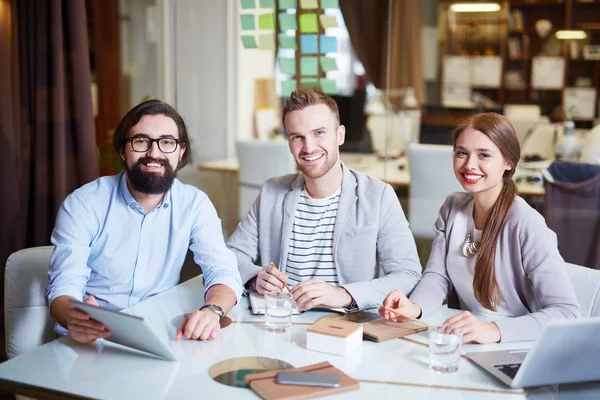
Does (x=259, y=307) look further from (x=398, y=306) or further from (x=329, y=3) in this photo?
(x=329, y=3)

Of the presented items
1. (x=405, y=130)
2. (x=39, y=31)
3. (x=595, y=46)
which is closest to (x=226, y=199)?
(x=405, y=130)

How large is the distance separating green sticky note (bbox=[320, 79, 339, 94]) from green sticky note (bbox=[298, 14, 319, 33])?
280 mm

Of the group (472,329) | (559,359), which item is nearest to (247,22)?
(472,329)

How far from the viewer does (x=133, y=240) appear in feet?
6.96

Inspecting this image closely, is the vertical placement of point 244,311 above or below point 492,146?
below

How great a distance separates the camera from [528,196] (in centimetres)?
388

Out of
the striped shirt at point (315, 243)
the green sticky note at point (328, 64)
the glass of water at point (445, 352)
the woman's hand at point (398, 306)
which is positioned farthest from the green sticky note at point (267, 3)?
the glass of water at point (445, 352)

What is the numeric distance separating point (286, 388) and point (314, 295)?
0.50m

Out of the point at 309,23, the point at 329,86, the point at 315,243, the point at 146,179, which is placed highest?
the point at 309,23

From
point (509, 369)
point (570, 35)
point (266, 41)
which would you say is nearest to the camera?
point (509, 369)

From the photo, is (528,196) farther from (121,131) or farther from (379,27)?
(121,131)

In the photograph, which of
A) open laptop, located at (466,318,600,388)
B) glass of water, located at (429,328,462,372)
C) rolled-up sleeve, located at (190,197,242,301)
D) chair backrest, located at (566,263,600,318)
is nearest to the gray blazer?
rolled-up sleeve, located at (190,197,242,301)

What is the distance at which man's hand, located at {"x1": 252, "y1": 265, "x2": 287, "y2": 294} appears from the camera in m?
1.99

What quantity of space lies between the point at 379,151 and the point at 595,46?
3.05 metres
